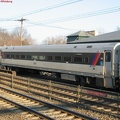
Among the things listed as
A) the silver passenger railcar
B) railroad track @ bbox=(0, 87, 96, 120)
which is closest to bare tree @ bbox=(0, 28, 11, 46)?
the silver passenger railcar

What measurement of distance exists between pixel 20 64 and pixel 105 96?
18.4 metres

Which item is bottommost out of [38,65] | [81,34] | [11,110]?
→ [11,110]

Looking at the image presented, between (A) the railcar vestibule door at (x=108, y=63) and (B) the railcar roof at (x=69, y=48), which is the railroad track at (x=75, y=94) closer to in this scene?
→ (A) the railcar vestibule door at (x=108, y=63)

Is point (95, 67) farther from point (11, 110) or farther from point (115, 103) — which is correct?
point (11, 110)

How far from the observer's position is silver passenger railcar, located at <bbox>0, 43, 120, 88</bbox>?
18.0m

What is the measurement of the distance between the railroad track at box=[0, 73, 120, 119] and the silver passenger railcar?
4207 mm

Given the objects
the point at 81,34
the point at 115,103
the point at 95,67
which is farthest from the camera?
the point at 81,34

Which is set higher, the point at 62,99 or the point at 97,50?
the point at 97,50

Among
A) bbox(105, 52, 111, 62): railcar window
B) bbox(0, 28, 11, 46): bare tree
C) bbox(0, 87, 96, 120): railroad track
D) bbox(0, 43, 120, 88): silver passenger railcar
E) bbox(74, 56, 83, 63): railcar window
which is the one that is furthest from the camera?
bbox(0, 28, 11, 46): bare tree

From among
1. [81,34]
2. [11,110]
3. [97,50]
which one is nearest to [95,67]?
[97,50]

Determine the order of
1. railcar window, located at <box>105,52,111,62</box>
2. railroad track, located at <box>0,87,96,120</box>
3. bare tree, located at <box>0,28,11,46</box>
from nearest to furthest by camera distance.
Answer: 1. railroad track, located at <box>0,87,96,120</box>
2. railcar window, located at <box>105,52,111,62</box>
3. bare tree, located at <box>0,28,11,46</box>

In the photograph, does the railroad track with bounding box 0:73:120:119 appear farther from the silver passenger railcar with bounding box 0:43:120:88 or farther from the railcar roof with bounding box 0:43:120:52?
the railcar roof with bounding box 0:43:120:52

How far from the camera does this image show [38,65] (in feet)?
85.1

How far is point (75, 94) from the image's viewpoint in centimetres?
1460
